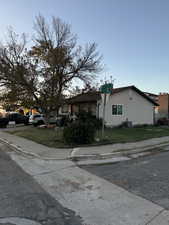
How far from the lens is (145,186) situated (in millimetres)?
4523

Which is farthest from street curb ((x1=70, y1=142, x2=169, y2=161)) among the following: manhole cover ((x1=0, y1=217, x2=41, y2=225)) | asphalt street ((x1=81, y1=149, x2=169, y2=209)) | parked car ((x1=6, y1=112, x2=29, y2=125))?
parked car ((x1=6, y1=112, x2=29, y2=125))

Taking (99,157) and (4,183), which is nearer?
(4,183)

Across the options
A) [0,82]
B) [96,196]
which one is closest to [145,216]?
[96,196]

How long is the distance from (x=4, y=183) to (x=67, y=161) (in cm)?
268

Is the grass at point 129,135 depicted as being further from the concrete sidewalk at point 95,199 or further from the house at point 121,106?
the concrete sidewalk at point 95,199

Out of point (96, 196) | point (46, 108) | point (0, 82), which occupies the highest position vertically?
point (0, 82)

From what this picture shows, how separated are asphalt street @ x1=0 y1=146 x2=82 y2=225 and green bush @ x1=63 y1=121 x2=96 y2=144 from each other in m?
4.62

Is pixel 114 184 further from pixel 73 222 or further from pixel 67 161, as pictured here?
pixel 67 161

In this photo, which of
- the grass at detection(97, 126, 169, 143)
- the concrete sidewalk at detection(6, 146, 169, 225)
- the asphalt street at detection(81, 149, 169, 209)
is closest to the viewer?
the concrete sidewalk at detection(6, 146, 169, 225)

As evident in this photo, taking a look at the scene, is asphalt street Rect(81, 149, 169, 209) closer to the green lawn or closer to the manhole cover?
the manhole cover

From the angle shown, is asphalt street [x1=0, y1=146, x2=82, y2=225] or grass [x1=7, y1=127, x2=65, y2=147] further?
grass [x1=7, y1=127, x2=65, y2=147]

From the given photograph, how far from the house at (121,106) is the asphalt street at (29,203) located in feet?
49.9

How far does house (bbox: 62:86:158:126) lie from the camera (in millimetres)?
19875

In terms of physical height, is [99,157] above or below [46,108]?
below
